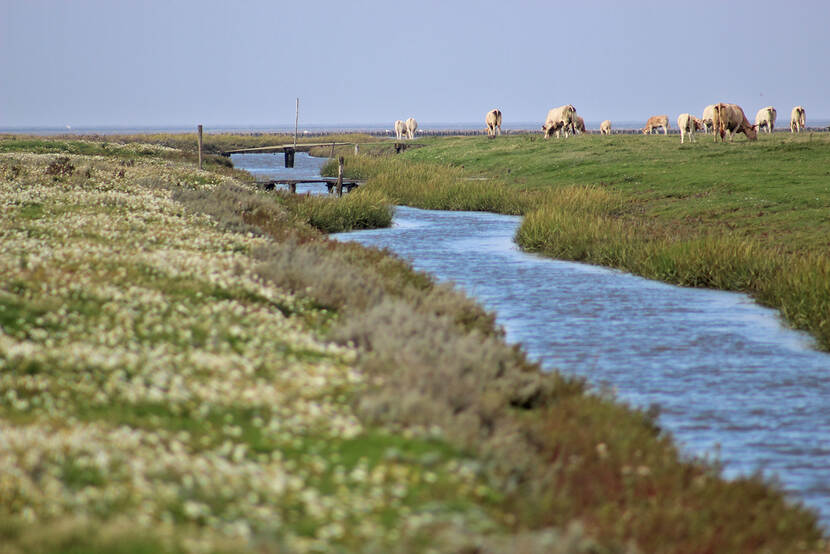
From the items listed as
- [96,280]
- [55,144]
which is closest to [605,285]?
[96,280]

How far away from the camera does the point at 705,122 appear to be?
76.4 metres

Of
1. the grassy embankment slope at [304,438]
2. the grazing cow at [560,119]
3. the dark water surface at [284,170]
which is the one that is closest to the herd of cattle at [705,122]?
the grazing cow at [560,119]

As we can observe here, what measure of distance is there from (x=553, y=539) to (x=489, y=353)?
17.4ft

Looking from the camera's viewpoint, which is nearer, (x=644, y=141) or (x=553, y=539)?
(x=553, y=539)

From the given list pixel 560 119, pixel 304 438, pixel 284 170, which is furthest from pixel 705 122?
pixel 304 438

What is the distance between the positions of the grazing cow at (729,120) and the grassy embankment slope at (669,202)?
277 centimetres

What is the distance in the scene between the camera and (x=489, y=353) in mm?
11289

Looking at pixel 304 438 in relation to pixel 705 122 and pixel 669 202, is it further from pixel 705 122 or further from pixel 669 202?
pixel 705 122

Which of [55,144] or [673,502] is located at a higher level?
[55,144]

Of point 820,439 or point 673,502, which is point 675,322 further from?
point 673,502

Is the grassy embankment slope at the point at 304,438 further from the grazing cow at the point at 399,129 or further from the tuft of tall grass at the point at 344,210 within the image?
the grazing cow at the point at 399,129

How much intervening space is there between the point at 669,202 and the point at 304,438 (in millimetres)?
31056

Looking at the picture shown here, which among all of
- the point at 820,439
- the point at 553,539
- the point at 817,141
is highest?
the point at 817,141

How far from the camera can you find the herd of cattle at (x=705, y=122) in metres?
57.2
